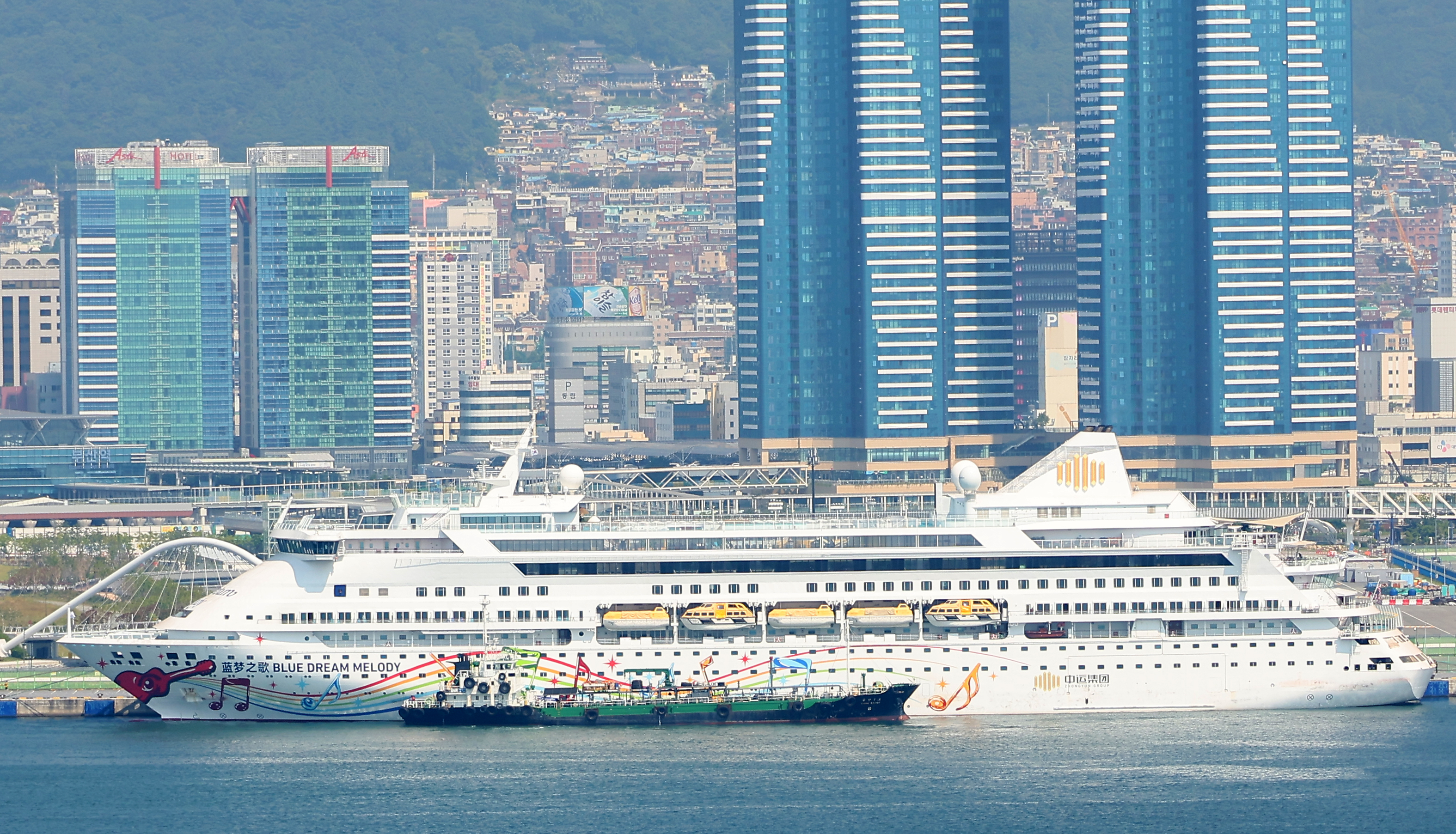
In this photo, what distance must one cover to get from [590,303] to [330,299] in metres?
43.8

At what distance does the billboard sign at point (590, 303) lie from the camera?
178625mm

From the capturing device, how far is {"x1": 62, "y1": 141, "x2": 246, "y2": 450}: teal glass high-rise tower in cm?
13462

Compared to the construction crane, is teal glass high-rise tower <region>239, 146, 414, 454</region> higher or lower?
higher

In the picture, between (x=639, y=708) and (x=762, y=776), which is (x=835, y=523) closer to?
(x=639, y=708)

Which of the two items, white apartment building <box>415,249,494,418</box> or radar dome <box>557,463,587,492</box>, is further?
white apartment building <box>415,249,494,418</box>

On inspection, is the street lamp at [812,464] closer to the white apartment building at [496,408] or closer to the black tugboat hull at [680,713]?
the white apartment building at [496,408]

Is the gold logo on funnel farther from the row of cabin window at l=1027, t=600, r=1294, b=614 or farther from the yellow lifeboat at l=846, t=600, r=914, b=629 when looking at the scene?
the yellow lifeboat at l=846, t=600, r=914, b=629

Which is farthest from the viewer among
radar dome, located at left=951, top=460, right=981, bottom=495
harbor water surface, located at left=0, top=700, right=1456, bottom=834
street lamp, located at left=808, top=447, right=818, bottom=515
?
street lamp, located at left=808, top=447, right=818, bottom=515

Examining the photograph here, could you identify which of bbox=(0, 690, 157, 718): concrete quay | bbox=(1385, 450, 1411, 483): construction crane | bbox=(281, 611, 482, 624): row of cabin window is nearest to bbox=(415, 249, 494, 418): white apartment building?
bbox=(1385, 450, 1411, 483): construction crane

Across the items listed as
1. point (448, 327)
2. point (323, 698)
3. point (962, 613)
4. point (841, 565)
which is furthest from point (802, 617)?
point (448, 327)

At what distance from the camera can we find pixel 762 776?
54531 mm

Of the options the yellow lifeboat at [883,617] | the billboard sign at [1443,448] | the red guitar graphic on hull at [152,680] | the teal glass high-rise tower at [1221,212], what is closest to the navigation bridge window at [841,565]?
the yellow lifeboat at [883,617]

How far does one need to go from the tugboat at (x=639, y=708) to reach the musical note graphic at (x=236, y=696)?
3.42m

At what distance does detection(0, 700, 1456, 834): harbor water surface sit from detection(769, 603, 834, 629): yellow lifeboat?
2.18 m
